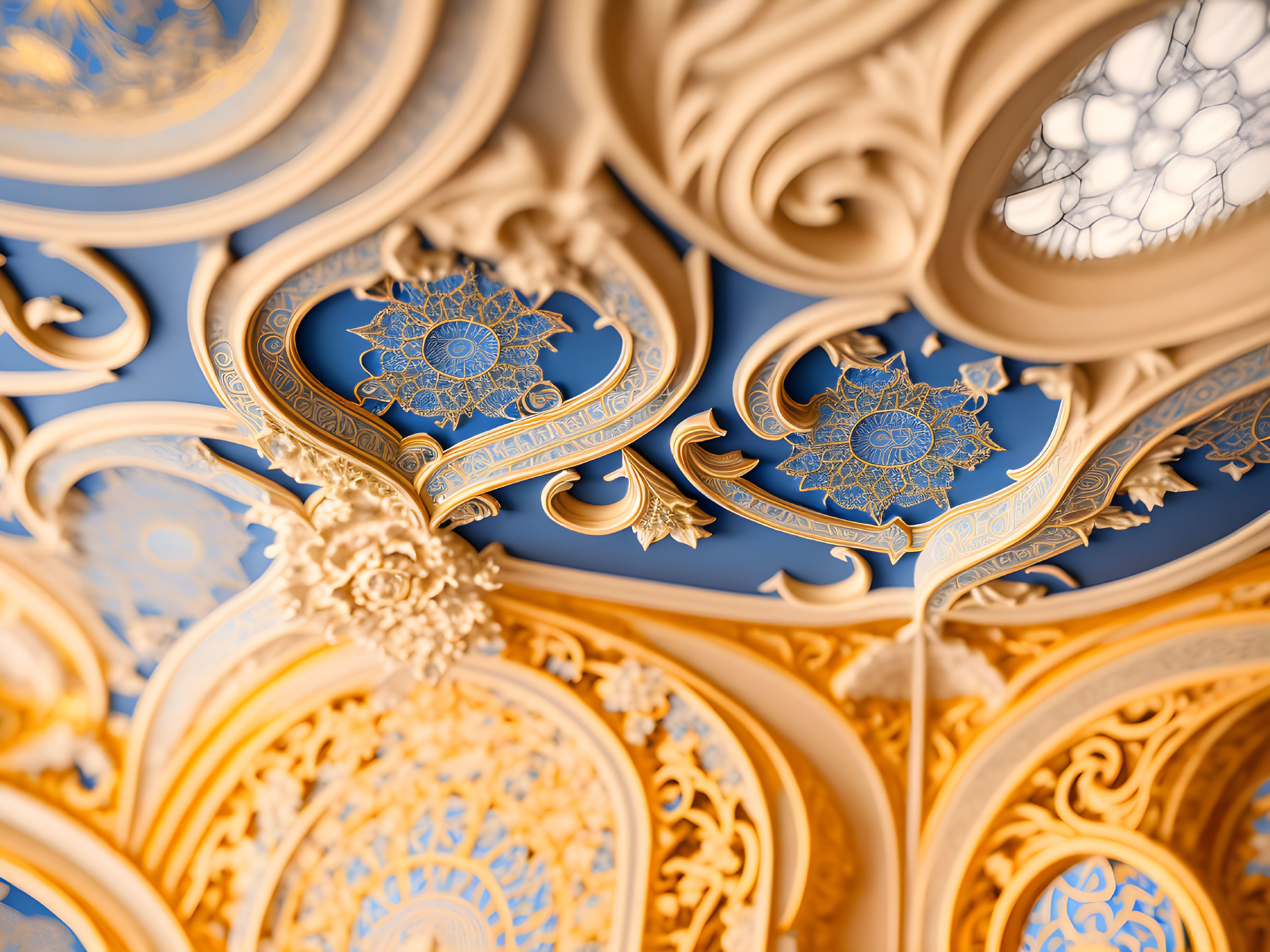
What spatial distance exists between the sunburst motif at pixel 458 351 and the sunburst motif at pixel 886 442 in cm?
120

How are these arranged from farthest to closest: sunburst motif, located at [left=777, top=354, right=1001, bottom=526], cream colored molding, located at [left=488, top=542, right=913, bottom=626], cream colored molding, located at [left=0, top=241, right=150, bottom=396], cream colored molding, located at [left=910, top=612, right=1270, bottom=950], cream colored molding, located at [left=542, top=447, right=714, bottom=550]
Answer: cream colored molding, located at [left=488, top=542, right=913, bottom=626]
cream colored molding, located at [left=910, top=612, right=1270, bottom=950]
cream colored molding, located at [left=542, top=447, right=714, bottom=550]
sunburst motif, located at [left=777, top=354, right=1001, bottom=526]
cream colored molding, located at [left=0, top=241, right=150, bottom=396]

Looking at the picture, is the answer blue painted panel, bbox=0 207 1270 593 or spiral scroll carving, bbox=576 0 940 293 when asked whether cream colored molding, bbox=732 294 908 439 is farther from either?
spiral scroll carving, bbox=576 0 940 293

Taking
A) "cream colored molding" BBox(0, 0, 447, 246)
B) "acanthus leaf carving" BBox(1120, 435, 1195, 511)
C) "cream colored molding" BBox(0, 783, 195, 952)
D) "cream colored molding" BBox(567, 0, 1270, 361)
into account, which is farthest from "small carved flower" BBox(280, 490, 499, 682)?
"acanthus leaf carving" BBox(1120, 435, 1195, 511)

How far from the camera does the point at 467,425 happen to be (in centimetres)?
419

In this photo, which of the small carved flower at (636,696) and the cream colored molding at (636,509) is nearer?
the cream colored molding at (636,509)

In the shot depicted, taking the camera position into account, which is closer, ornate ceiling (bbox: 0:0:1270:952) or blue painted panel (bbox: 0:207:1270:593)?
ornate ceiling (bbox: 0:0:1270:952)

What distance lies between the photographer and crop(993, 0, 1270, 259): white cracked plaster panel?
2.86m

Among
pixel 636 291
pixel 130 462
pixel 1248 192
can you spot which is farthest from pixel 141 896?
pixel 1248 192

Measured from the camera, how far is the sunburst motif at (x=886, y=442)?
3891mm

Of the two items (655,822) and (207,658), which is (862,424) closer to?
(655,822)

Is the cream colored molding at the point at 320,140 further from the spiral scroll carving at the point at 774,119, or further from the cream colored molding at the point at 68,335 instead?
the spiral scroll carving at the point at 774,119

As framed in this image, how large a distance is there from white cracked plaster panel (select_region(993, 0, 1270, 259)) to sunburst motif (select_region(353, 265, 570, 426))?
183 centimetres

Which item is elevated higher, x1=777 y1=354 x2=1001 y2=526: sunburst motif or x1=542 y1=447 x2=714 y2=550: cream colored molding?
x1=777 y1=354 x2=1001 y2=526: sunburst motif

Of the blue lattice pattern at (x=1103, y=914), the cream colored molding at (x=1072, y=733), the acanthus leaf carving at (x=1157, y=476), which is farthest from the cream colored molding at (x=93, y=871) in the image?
the acanthus leaf carving at (x=1157, y=476)
